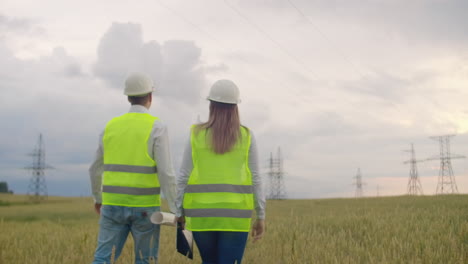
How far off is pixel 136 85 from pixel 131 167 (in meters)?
0.96

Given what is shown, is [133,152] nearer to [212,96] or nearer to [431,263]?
[212,96]

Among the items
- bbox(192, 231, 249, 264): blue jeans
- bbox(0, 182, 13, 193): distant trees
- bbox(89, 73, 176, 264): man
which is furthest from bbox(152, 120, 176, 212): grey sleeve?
bbox(0, 182, 13, 193): distant trees

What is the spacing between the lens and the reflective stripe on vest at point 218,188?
4188 millimetres

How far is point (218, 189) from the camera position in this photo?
165 inches

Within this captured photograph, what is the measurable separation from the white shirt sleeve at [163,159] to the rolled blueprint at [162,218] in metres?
0.12

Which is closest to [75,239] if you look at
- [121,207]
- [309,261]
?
[309,261]

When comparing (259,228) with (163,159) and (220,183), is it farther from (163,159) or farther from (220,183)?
(163,159)

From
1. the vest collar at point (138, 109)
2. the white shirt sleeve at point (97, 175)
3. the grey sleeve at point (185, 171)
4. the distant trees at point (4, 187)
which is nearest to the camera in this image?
the grey sleeve at point (185, 171)

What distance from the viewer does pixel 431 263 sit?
6.92m

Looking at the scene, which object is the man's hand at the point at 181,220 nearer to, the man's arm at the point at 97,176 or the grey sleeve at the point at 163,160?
the grey sleeve at the point at 163,160

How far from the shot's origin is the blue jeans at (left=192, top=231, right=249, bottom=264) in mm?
4176

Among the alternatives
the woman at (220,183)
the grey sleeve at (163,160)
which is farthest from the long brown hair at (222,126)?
the grey sleeve at (163,160)

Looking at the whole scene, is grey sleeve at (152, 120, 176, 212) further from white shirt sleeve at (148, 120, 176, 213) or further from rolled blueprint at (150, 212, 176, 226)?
rolled blueprint at (150, 212, 176, 226)

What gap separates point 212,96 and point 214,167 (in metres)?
0.73
